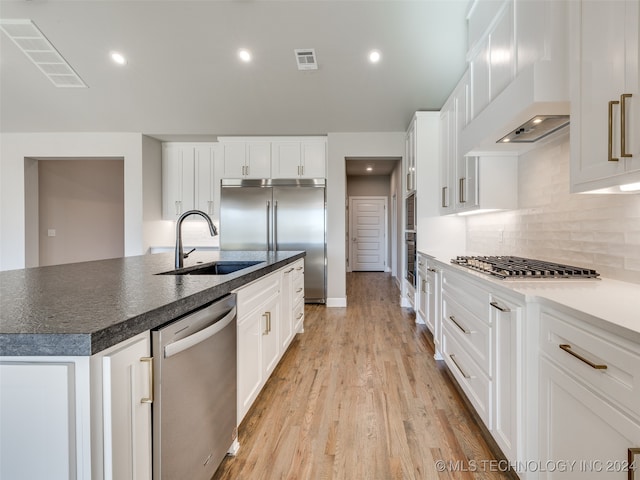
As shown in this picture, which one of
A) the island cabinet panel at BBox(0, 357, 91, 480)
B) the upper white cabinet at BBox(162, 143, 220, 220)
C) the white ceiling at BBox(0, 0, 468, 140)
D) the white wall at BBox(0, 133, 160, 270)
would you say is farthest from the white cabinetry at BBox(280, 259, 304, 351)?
the white wall at BBox(0, 133, 160, 270)

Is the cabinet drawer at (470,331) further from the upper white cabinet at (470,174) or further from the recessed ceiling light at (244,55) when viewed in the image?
the recessed ceiling light at (244,55)

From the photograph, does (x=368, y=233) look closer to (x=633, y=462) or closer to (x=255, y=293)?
(x=255, y=293)

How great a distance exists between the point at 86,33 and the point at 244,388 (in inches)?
166

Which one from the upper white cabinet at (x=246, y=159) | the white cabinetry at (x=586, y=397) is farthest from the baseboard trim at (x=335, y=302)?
the white cabinetry at (x=586, y=397)

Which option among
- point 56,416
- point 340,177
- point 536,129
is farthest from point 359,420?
point 340,177

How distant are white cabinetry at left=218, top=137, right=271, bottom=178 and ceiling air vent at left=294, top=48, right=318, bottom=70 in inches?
56.4

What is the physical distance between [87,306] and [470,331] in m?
1.74

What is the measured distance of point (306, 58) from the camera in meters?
3.48

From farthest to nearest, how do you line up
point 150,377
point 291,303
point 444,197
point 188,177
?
1. point 188,177
2. point 444,197
3. point 291,303
4. point 150,377

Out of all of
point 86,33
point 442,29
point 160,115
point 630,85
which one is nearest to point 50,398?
point 630,85

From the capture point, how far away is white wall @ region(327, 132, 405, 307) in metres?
4.60

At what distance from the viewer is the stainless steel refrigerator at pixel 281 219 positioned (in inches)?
183

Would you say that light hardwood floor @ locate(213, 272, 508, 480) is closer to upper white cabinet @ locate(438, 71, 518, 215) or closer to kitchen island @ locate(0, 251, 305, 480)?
kitchen island @ locate(0, 251, 305, 480)

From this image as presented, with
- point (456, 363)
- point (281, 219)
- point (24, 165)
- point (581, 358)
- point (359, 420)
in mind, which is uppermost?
point (24, 165)
